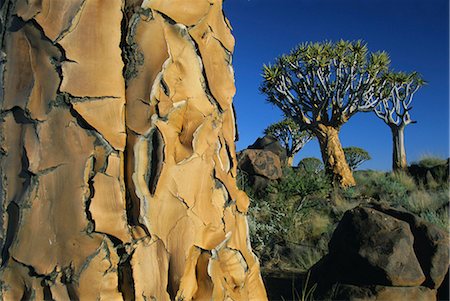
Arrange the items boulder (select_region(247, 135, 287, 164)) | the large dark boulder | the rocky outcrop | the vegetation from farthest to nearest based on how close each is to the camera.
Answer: boulder (select_region(247, 135, 287, 164)) → the large dark boulder → the rocky outcrop → the vegetation

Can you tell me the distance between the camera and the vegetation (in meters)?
6.53

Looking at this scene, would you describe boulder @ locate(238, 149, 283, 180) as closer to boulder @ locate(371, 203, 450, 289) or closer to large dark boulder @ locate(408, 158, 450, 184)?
large dark boulder @ locate(408, 158, 450, 184)

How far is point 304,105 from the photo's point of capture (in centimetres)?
1758

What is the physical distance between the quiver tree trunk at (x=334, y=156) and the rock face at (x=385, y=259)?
1051 centimetres

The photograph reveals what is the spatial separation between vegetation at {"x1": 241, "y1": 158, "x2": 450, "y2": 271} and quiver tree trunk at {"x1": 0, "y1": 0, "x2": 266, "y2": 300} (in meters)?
5.01

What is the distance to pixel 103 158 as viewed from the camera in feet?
3.83

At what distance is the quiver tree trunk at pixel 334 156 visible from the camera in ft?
50.6

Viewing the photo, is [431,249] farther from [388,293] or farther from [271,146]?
[271,146]

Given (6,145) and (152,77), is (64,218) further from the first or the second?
(152,77)

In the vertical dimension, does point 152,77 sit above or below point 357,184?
below

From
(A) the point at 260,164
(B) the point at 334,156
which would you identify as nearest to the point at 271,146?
(B) the point at 334,156

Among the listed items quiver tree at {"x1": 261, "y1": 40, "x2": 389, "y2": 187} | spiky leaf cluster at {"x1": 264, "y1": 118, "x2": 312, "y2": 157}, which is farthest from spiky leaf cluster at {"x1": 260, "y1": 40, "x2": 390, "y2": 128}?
spiky leaf cluster at {"x1": 264, "y1": 118, "x2": 312, "y2": 157}

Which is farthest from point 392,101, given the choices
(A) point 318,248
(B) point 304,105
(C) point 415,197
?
(A) point 318,248

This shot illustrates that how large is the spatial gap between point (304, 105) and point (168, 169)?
55.0ft
